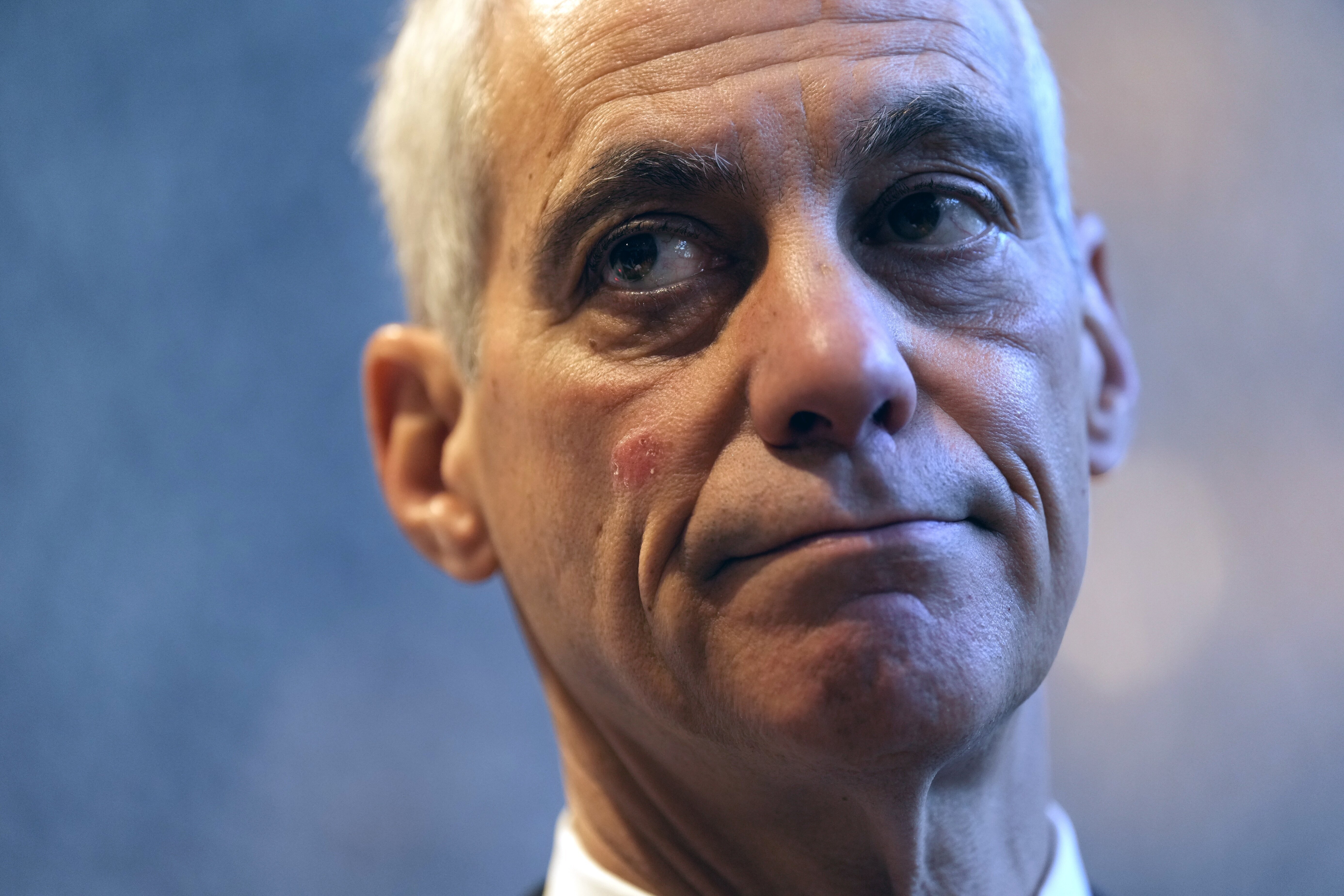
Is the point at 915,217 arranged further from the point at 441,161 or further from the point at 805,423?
the point at 441,161

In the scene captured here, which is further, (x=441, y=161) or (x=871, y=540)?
(x=441, y=161)

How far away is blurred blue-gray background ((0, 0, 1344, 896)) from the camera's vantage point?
7.05 feet

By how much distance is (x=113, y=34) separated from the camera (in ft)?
7.46

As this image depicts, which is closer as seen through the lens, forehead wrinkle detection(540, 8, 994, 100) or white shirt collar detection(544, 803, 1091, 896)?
forehead wrinkle detection(540, 8, 994, 100)

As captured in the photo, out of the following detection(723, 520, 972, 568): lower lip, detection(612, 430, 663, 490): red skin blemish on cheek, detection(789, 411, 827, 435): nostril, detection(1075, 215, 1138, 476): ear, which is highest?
detection(1075, 215, 1138, 476): ear

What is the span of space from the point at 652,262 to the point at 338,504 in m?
1.26

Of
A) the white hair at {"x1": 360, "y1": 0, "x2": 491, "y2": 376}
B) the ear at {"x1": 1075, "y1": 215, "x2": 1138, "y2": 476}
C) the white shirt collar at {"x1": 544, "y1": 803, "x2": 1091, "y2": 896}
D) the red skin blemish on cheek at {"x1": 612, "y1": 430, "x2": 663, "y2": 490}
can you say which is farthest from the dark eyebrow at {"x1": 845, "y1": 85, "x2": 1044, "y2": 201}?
the white shirt collar at {"x1": 544, "y1": 803, "x2": 1091, "y2": 896}

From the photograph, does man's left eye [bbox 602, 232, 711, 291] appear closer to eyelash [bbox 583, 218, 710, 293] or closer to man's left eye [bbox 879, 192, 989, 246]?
eyelash [bbox 583, 218, 710, 293]

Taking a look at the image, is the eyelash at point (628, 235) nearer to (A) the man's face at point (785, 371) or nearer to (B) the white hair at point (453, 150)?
(A) the man's face at point (785, 371)

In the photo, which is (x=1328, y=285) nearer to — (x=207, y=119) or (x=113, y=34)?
(x=207, y=119)

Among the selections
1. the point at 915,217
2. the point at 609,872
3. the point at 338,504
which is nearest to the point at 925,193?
the point at 915,217

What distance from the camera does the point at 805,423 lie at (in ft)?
3.76

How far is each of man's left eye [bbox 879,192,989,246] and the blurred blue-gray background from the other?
111cm

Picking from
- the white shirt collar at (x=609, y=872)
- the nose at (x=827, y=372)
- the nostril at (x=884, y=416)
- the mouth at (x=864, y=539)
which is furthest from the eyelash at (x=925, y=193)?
the white shirt collar at (x=609, y=872)
